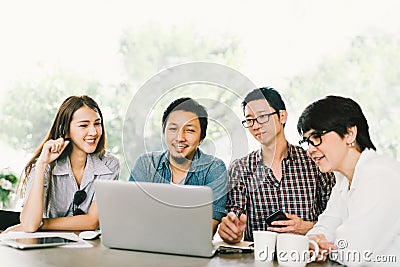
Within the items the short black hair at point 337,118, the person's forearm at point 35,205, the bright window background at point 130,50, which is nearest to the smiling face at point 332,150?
the short black hair at point 337,118

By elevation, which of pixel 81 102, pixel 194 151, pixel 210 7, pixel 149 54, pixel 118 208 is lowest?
pixel 118 208

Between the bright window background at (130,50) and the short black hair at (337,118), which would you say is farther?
the bright window background at (130,50)

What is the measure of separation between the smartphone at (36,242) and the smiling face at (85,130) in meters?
0.52

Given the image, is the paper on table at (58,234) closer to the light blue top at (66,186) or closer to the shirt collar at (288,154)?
the light blue top at (66,186)

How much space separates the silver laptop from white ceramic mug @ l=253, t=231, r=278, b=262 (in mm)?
142

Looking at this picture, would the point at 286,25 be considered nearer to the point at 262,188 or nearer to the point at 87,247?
the point at 262,188

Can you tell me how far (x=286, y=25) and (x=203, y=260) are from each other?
304cm

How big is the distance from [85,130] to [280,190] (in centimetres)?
82

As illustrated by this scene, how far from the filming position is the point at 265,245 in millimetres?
1854

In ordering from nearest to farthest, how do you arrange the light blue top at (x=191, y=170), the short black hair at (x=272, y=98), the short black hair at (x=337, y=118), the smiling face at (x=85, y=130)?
the short black hair at (x=337, y=118) < the light blue top at (x=191, y=170) < the short black hair at (x=272, y=98) < the smiling face at (x=85, y=130)

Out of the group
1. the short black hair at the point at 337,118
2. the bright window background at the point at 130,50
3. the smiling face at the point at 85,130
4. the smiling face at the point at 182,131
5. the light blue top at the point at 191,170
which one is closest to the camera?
the short black hair at the point at 337,118

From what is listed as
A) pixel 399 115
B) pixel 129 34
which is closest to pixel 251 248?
pixel 399 115

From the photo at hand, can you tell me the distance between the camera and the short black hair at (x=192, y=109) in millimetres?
2170

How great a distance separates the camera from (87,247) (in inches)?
79.2
